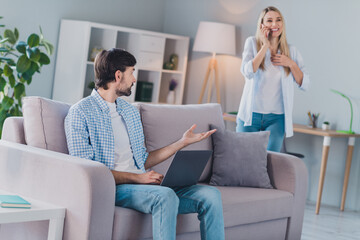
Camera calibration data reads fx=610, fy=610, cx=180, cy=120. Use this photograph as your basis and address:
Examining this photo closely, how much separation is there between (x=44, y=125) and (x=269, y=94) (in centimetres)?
168

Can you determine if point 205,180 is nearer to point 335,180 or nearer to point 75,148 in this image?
point 75,148

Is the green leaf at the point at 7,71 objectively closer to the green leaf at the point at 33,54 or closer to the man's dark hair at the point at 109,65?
the green leaf at the point at 33,54

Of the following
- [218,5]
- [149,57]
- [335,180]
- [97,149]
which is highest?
[218,5]

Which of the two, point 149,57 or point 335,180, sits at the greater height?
point 149,57

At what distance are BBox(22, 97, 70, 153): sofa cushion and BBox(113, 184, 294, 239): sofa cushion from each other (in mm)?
503

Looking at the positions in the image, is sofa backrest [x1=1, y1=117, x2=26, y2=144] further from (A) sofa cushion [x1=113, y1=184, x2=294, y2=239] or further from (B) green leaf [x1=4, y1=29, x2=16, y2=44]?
(B) green leaf [x1=4, y1=29, x2=16, y2=44]

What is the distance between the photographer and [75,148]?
8.71 ft

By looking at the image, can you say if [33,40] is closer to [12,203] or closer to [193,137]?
[193,137]

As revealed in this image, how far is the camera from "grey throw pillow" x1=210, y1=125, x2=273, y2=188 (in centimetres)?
349

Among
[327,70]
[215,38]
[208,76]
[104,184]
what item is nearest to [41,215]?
[104,184]

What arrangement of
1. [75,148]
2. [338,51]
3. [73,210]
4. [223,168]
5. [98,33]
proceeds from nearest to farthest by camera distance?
[73,210]
[75,148]
[223,168]
[338,51]
[98,33]

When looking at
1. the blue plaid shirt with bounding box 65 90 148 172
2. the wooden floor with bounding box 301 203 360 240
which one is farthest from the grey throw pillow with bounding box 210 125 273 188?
the blue plaid shirt with bounding box 65 90 148 172

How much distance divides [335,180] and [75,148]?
3250 millimetres

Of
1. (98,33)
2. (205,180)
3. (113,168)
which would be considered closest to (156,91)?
(98,33)
